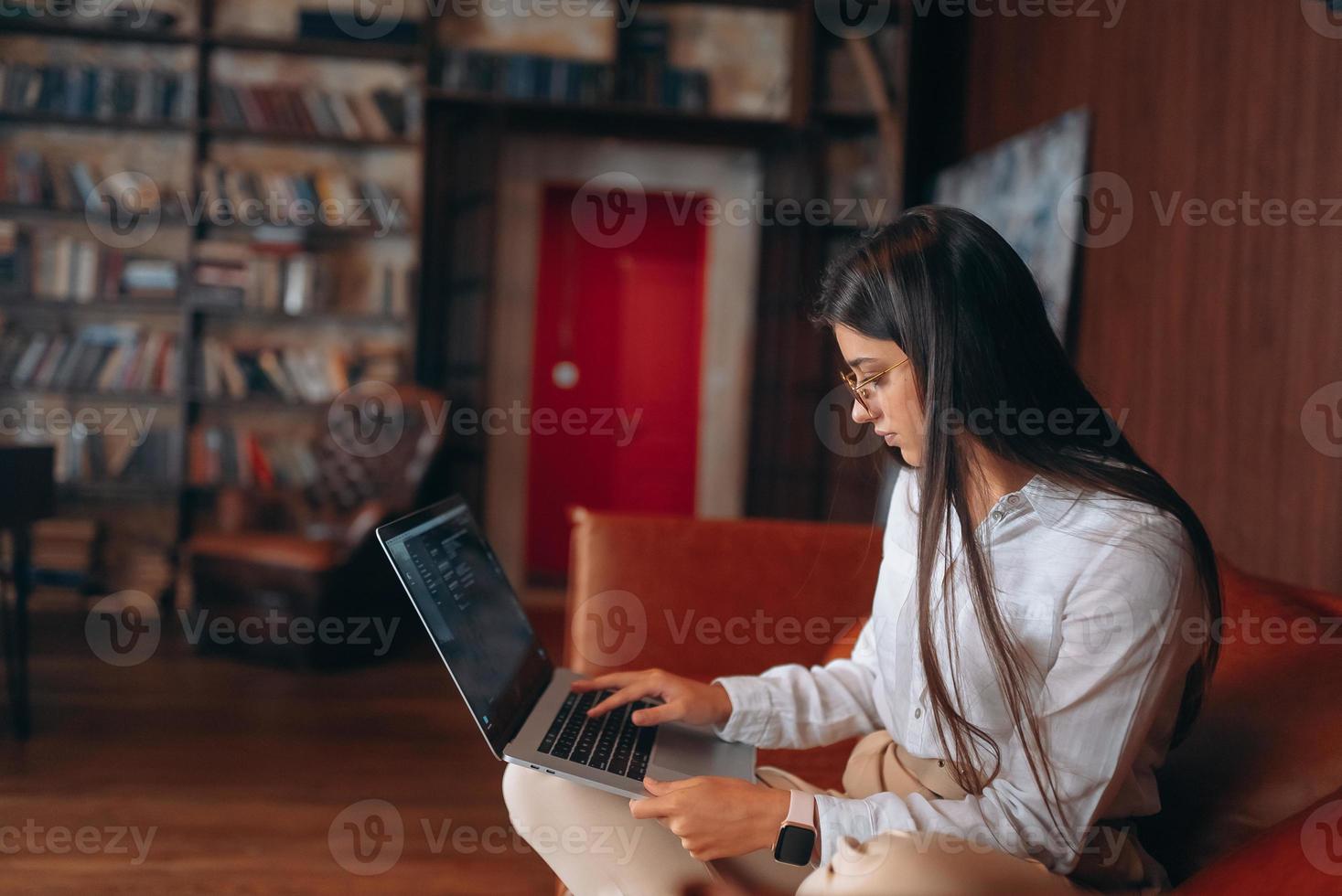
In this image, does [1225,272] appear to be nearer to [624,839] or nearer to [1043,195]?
[1043,195]

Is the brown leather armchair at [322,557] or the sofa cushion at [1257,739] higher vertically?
the sofa cushion at [1257,739]

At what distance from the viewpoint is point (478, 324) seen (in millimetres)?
4922

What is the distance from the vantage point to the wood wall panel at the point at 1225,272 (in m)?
2.17

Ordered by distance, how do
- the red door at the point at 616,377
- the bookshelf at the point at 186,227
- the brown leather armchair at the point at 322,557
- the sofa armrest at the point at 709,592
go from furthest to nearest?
the red door at the point at 616,377 → the bookshelf at the point at 186,227 → the brown leather armchair at the point at 322,557 → the sofa armrest at the point at 709,592

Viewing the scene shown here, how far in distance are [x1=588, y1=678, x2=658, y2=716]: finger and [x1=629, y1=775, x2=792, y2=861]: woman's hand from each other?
0.95ft

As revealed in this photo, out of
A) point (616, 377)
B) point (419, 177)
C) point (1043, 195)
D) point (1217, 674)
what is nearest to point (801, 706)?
point (1217, 674)

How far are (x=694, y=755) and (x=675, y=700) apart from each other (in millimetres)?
72

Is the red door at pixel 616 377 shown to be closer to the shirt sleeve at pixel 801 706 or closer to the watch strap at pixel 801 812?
the shirt sleeve at pixel 801 706

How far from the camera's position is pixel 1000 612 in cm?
106

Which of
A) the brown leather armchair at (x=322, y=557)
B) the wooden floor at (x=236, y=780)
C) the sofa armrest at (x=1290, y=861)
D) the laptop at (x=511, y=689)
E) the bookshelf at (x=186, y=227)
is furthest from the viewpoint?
the bookshelf at (x=186, y=227)

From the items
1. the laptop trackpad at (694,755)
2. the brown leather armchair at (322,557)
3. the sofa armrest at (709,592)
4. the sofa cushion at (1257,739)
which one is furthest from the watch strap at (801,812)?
the brown leather armchair at (322,557)

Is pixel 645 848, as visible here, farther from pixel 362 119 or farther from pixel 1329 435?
pixel 362 119

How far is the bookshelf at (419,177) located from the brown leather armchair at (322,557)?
0.40 meters

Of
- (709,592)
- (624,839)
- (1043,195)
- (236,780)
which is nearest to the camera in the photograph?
(624,839)
